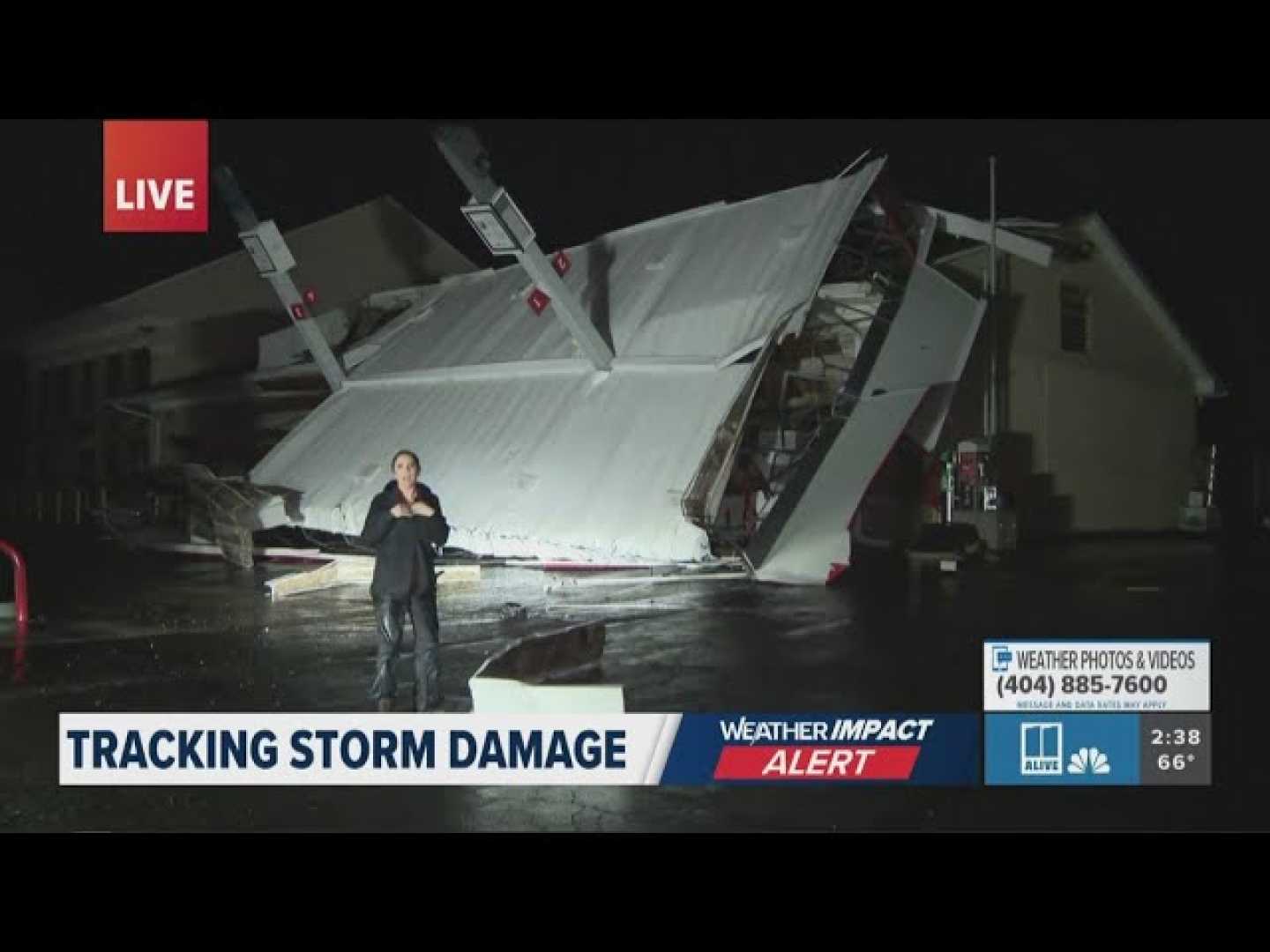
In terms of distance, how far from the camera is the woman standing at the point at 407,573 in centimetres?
465

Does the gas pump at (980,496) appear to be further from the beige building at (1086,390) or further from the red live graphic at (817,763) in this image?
the red live graphic at (817,763)

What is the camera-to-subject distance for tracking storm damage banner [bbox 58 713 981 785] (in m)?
4.05

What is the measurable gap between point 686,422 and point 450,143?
2625 mm

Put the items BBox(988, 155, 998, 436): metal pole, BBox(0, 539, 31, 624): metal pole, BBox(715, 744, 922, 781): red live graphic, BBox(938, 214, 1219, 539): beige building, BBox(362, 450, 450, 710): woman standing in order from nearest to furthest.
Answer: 1. BBox(715, 744, 922, 781): red live graphic
2. BBox(362, 450, 450, 710): woman standing
3. BBox(0, 539, 31, 624): metal pole
4. BBox(938, 214, 1219, 539): beige building
5. BBox(988, 155, 998, 436): metal pole

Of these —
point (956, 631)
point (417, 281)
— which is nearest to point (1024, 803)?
point (956, 631)

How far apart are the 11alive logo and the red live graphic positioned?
2733mm

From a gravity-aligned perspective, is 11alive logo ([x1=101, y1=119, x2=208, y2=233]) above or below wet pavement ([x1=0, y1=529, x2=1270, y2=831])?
above

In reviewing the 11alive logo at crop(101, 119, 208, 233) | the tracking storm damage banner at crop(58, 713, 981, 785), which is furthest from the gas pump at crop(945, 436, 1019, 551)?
the 11alive logo at crop(101, 119, 208, 233)

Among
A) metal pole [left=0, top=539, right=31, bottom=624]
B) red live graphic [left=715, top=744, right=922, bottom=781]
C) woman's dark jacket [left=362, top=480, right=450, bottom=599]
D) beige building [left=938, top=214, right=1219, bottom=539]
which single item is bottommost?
red live graphic [left=715, top=744, right=922, bottom=781]

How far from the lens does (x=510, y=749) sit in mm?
4051

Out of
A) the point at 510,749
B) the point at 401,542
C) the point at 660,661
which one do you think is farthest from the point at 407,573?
the point at 660,661

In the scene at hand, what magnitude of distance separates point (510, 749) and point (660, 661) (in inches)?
50.9

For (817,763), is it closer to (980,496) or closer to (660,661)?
(660,661)

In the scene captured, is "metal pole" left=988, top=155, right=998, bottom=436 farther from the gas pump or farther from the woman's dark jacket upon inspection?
the woman's dark jacket
